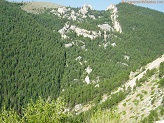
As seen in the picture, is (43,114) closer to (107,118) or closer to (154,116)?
(107,118)

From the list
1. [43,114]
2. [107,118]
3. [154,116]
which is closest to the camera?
[43,114]

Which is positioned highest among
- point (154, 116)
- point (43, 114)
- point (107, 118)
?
point (43, 114)

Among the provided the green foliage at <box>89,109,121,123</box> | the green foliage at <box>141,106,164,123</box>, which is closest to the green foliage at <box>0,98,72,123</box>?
the green foliage at <box>89,109,121,123</box>

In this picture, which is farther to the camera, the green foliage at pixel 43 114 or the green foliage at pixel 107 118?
the green foliage at pixel 107 118

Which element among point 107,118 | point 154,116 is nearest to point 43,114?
point 107,118

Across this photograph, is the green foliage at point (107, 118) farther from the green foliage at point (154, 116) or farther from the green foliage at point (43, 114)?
the green foliage at point (154, 116)

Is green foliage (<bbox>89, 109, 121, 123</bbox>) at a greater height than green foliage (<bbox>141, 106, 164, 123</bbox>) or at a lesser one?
greater

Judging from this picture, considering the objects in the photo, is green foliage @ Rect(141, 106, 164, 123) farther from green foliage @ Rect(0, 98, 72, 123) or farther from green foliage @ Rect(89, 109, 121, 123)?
green foliage @ Rect(0, 98, 72, 123)

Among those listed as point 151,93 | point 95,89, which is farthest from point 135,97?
point 95,89

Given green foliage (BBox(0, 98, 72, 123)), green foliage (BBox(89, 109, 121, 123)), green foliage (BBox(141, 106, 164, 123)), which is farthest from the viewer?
green foliage (BBox(141, 106, 164, 123))

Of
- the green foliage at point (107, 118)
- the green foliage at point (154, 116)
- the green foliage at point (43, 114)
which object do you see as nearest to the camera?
the green foliage at point (43, 114)

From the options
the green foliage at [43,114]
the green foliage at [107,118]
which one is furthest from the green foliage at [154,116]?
the green foliage at [43,114]

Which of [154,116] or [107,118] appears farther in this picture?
[154,116]

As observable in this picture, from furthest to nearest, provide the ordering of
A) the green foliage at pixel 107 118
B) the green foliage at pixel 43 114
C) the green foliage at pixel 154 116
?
the green foliage at pixel 154 116 → the green foliage at pixel 107 118 → the green foliage at pixel 43 114
